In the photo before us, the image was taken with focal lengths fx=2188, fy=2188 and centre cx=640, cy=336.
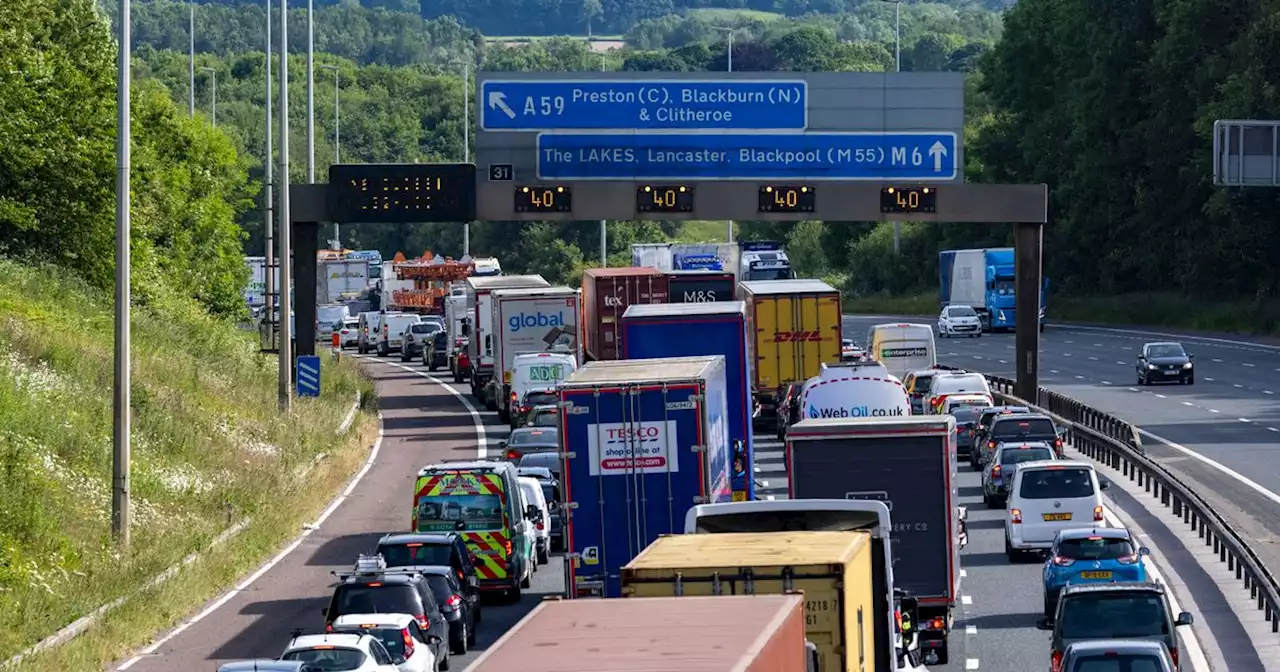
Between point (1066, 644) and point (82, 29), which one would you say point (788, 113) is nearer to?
point (82, 29)

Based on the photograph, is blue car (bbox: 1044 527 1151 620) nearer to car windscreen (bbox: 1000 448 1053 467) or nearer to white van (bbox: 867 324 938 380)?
car windscreen (bbox: 1000 448 1053 467)

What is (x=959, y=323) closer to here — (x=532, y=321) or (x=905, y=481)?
(x=532, y=321)

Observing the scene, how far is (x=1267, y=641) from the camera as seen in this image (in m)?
26.1

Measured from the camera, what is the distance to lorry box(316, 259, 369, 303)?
400 feet

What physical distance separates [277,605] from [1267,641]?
13.1 m

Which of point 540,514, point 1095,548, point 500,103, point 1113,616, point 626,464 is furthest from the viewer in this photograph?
point 500,103

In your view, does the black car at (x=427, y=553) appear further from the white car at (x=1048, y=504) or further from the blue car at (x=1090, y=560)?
the white car at (x=1048, y=504)

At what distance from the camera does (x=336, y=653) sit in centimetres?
2111

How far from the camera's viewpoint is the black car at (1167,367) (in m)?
67.8

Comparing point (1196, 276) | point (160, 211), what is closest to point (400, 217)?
point (160, 211)

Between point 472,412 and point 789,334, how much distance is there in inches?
514

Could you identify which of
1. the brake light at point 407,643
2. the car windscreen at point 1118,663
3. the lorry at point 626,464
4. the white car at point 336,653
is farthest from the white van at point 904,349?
the car windscreen at point 1118,663

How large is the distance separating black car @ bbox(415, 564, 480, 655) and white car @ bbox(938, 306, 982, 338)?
242 feet

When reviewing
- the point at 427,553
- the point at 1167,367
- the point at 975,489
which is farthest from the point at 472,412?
the point at 427,553
